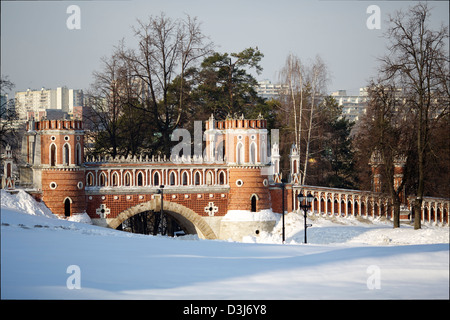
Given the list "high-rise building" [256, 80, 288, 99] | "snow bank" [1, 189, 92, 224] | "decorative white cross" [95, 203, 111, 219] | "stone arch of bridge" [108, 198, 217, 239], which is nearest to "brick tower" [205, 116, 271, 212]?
"stone arch of bridge" [108, 198, 217, 239]

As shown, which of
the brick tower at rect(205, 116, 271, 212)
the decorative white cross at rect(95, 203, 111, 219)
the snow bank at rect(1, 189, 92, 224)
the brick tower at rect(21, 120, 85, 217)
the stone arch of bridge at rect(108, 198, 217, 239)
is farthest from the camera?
the brick tower at rect(205, 116, 271, 212)

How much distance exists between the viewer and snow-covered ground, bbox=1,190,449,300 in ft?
43.2

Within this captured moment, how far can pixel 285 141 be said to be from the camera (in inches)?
1820

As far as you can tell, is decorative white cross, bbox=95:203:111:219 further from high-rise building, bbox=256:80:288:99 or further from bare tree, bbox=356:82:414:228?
high-rise building, bbox=256:80:288:99

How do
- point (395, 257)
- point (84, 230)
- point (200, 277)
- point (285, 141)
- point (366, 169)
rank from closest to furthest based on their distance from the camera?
point (200, 277) < point (395, 257) < point (84, 230) < point (366, 169) < point (285, 141)

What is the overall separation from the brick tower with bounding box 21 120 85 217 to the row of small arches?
1099 millimetres

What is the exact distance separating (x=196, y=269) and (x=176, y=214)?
64.0ft

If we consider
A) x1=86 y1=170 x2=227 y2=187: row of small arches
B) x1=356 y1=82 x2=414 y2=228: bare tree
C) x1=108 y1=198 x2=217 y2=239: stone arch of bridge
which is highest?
x1=356 y1=82 x2=414 y2=228: bare tree

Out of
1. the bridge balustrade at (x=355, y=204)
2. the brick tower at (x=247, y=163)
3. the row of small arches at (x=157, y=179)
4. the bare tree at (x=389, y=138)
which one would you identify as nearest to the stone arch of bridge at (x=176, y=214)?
the row of small arches at (x=157, y=179)
